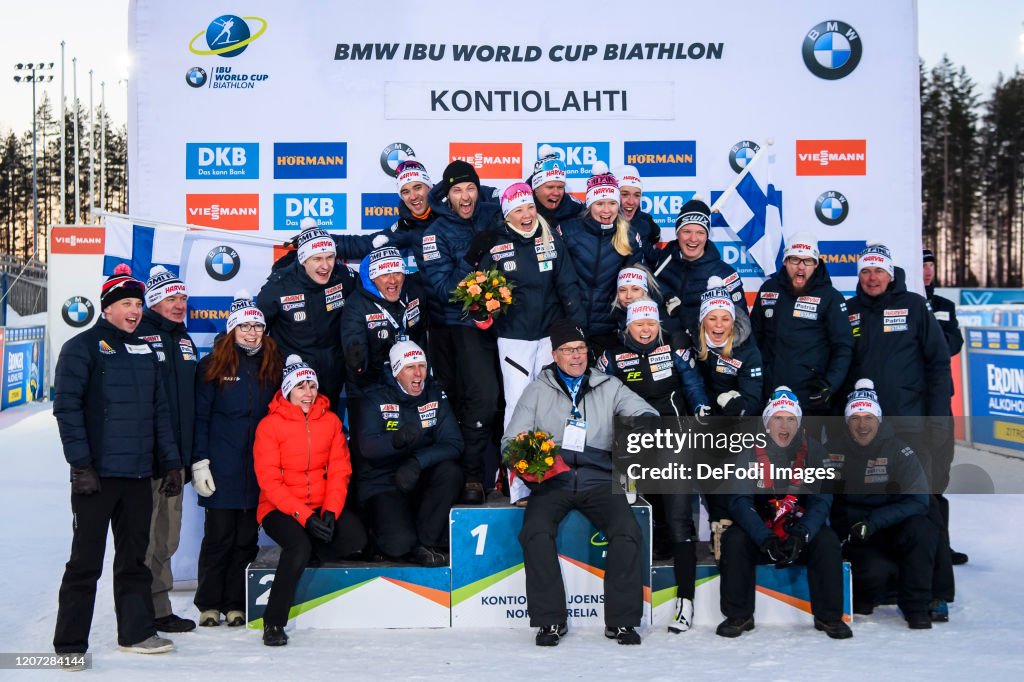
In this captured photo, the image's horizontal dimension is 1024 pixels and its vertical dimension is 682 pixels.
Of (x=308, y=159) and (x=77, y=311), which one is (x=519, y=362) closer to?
(x=308, y=159)

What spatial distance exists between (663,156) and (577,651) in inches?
149

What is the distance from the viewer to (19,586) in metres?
6.35

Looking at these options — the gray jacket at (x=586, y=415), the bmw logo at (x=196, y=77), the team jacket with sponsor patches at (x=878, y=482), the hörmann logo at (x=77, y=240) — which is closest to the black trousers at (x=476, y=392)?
the gray jacket at (x=586, y=415)

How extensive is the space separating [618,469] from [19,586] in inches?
164

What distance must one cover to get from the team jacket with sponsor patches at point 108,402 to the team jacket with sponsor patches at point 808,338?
12.7ft

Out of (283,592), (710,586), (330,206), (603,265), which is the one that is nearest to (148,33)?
(330,206)

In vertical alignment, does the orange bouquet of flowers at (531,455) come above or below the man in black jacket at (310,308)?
below

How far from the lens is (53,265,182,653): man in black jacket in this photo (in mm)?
4699

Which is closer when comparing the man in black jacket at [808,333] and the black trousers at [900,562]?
the black trousers at [900,562]

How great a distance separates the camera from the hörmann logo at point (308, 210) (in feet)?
23.0

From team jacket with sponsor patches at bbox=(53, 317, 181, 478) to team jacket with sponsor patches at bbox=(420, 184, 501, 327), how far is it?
192 cm

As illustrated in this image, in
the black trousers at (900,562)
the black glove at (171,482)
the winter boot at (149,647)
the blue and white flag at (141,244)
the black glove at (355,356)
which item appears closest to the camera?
the winter boot at (149,647)

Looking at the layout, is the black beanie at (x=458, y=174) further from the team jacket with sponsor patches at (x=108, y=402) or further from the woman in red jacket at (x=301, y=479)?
the team jacket with sponsor patches at (x=108, y=402)

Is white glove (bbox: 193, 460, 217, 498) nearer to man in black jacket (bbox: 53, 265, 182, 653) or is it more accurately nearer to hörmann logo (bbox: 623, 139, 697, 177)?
man in black jacket (bbox: 53, 265, 182, 653)
